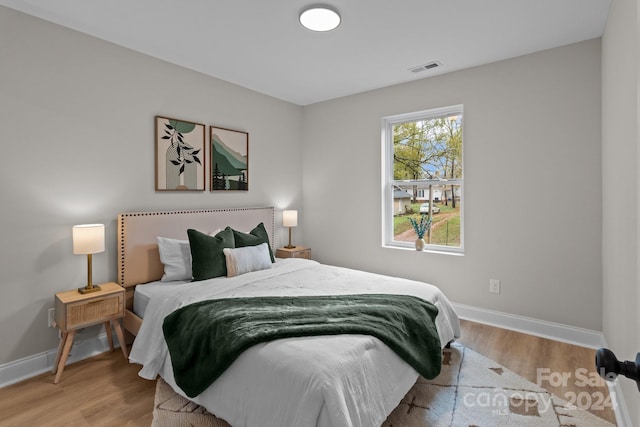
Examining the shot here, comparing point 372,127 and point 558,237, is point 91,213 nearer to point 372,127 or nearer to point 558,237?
point 372,127

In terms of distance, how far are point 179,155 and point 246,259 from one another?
1.28 metres

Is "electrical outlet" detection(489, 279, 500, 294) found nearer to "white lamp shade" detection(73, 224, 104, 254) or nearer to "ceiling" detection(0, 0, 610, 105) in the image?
"ceiling" detection(0, 0, 610, 105)

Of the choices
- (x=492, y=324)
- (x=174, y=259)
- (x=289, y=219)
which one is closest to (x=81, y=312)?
(x=174, y=259)

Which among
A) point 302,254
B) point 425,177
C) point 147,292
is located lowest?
point 147,292

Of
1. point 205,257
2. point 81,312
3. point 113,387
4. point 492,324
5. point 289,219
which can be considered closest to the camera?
point 113,387

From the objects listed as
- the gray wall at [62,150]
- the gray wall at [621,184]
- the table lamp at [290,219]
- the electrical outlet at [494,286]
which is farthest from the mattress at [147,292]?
the electrical outlet at [494,286]

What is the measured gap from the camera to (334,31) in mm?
2738

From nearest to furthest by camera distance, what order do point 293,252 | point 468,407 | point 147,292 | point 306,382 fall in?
1. point 306,382
2. point 468,407
3. point 147,292
4. point 293,252

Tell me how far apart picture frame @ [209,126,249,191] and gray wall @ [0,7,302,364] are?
361mm

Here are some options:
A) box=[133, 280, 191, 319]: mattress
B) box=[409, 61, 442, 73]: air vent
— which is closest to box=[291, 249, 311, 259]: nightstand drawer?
box=[133, 280, 191, 319]: mattress

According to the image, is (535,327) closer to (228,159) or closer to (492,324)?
(492,324)

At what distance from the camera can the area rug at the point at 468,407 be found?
196 centimetres

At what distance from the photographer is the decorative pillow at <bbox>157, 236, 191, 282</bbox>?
3.07 metres

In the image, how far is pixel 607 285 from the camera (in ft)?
8.61
